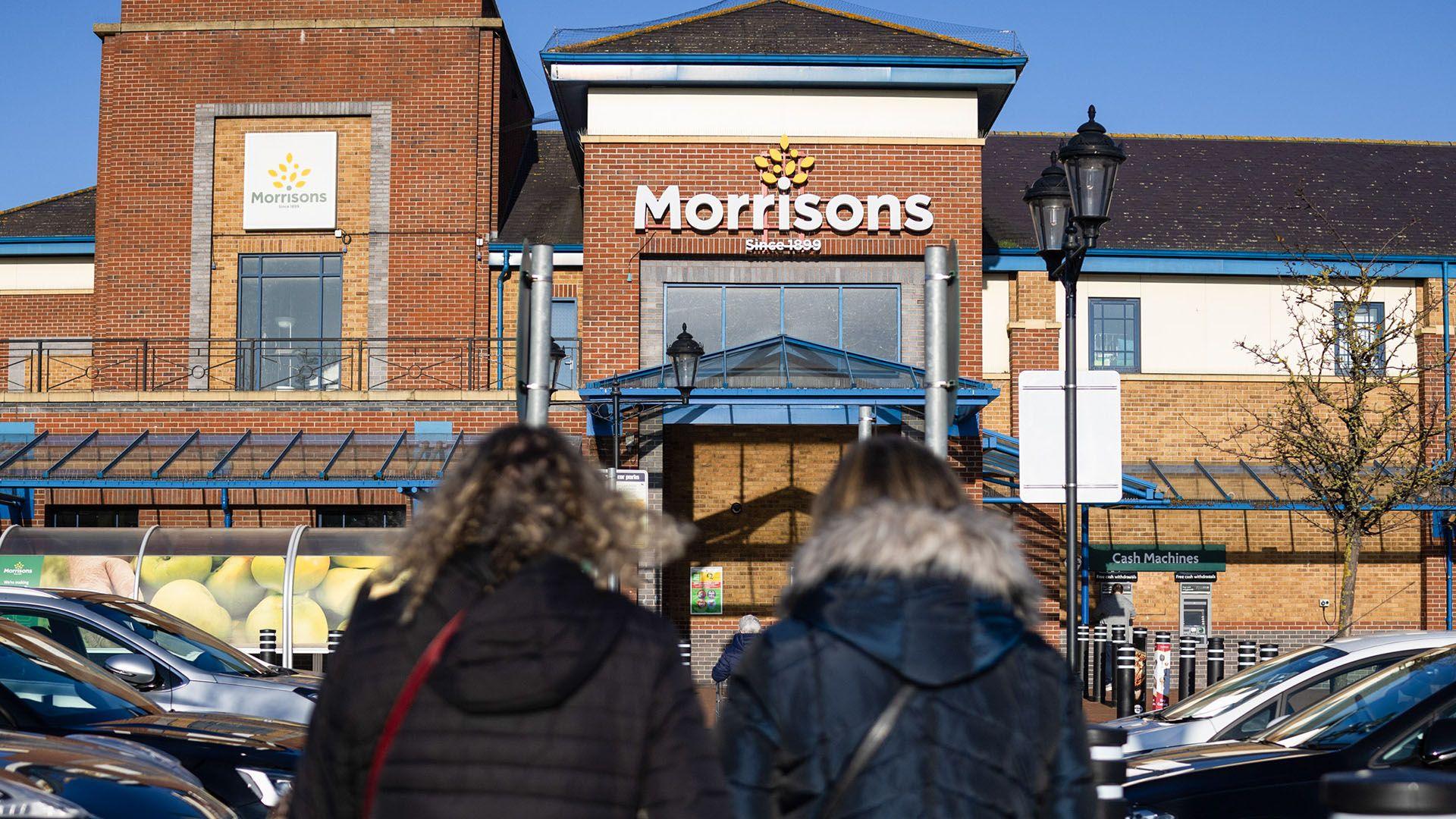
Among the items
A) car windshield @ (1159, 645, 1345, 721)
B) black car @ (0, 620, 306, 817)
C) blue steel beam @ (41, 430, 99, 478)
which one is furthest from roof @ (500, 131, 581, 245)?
car windshield @ (1159, 645, 1345, 721)

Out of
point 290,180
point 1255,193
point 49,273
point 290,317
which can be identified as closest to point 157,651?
point 290,317

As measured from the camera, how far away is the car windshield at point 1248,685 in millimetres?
8695

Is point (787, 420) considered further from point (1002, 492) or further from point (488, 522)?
point (488, 522)

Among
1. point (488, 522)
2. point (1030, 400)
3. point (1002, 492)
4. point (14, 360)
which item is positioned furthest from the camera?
point (14, 360)

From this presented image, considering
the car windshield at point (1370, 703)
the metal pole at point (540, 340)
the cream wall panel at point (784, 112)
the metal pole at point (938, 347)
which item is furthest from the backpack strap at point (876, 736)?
the cream wall panel at point (784, 112)

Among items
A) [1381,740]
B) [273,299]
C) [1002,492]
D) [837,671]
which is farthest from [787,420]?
[837,671]

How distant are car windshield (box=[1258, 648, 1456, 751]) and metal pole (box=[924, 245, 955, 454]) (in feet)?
7.36

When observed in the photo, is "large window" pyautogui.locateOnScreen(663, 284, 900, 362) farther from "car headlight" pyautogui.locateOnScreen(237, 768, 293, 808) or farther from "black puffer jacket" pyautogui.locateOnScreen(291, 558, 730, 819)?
"black puffer jacket" pyautogui.locateOnScreen(291, 558, 730, 819)

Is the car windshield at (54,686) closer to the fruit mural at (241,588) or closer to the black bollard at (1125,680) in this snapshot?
the fruit mural at (241,588)

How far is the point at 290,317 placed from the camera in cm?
2433

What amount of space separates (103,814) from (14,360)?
23921 mm

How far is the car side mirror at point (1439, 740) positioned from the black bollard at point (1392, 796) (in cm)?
112

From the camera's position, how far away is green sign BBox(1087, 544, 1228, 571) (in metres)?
25.5

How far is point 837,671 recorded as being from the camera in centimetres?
301
